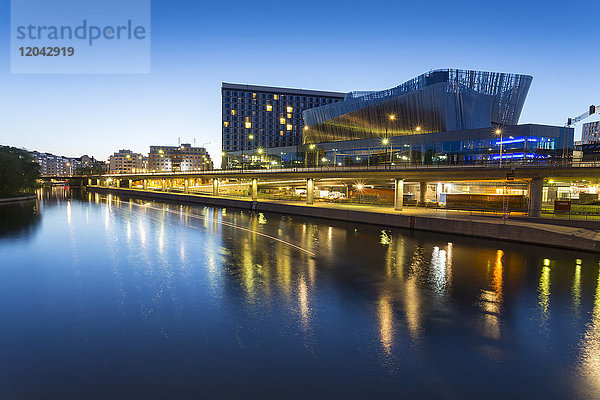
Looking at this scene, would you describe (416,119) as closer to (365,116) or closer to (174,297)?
(365,116)

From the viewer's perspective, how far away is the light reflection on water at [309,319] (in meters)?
9.84

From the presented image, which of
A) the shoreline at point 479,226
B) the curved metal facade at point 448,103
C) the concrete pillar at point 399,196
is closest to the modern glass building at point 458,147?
the concrete pillar at point 399,196

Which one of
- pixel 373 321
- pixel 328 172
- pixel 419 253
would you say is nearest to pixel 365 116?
pixel 328 172

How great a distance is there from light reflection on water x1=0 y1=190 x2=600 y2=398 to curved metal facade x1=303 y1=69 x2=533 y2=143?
6090 cm

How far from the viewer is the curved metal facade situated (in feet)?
265

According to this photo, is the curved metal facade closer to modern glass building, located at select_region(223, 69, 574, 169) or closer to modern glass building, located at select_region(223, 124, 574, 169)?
modern glass building, located at select_region(223, 69, 574, 169)

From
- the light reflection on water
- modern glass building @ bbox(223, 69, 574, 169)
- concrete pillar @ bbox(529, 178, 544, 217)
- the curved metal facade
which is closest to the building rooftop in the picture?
modern glass building @ bbox(223, 69, 574, 169)

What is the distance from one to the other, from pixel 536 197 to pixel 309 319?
37.9 metres

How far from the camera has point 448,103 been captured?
80000 millimetres

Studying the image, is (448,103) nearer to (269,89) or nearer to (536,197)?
(536,197)

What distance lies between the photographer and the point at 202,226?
141ft

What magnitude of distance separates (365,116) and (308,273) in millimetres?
86183

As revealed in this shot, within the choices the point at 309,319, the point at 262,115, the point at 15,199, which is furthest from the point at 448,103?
the point at 262,115

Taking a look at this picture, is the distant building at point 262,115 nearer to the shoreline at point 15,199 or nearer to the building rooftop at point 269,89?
the building rooftop at point 269,89
